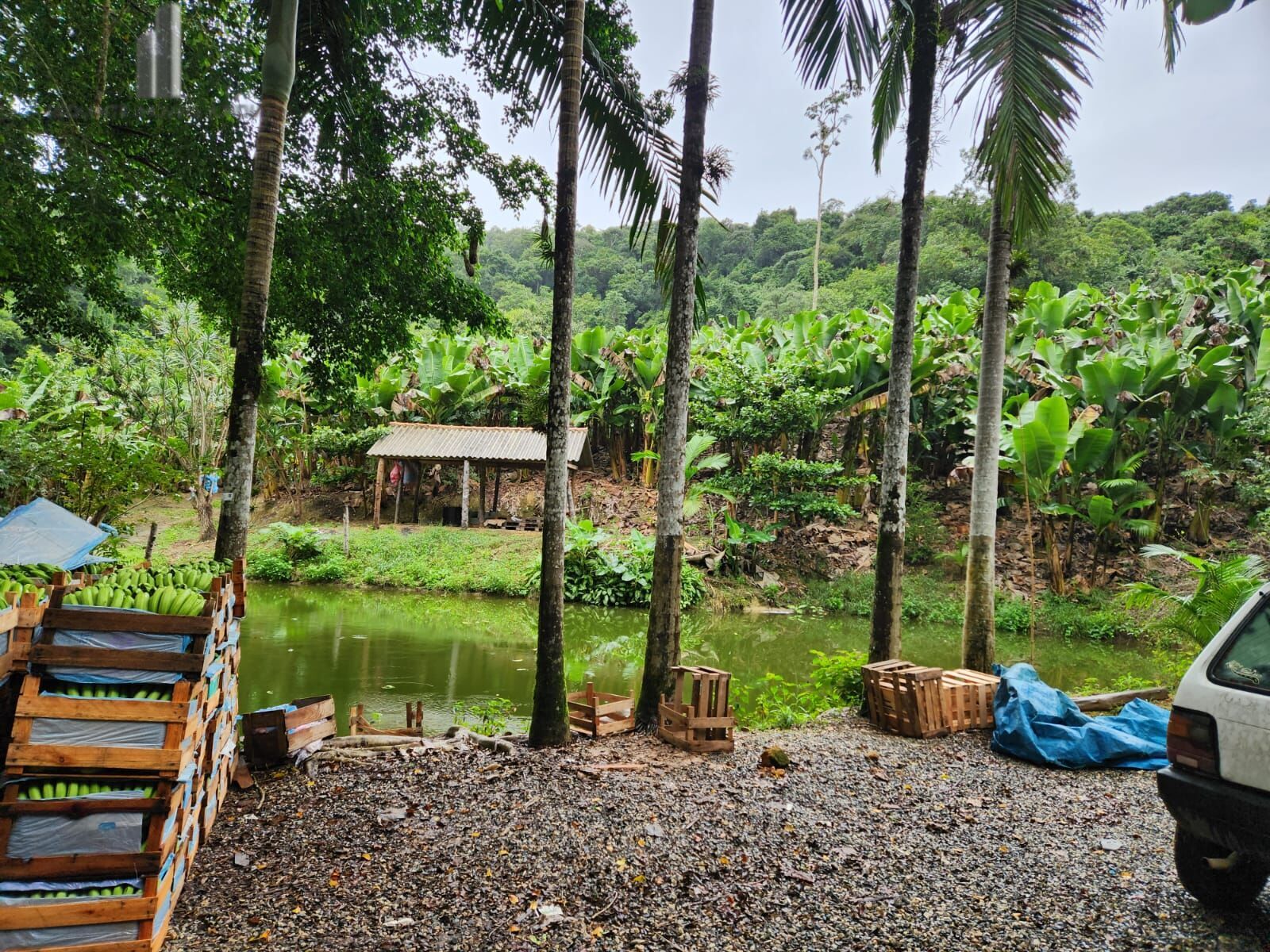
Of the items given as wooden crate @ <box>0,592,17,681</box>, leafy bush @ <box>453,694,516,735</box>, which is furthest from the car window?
leafy bush @ <box>453,694,516,735</box>

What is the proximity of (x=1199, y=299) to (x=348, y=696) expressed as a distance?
20.2 metres

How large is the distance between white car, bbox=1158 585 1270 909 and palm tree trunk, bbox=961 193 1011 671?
14.0 feet

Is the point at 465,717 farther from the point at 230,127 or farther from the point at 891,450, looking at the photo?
the point at 230,127

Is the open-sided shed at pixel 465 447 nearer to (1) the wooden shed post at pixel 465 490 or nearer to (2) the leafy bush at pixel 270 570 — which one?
(1) the wooden shed post at pixel 465 490

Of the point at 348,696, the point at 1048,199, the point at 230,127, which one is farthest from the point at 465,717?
the point at 1048,199

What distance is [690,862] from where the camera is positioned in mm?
3801

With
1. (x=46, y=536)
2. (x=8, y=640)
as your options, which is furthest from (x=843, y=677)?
(x=46, y=536)

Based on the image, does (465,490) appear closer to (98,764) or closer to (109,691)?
(109,691)

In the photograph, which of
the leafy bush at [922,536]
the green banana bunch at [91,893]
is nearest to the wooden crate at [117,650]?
the green banana bunch at [91,893]

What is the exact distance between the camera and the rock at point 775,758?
544cm

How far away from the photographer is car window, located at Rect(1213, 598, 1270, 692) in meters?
2.92

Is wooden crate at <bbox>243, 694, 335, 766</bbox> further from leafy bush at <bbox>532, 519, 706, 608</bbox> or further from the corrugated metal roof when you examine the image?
the corrugated metal roof

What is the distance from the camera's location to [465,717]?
8.03 metres

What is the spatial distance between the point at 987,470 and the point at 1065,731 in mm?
2686
